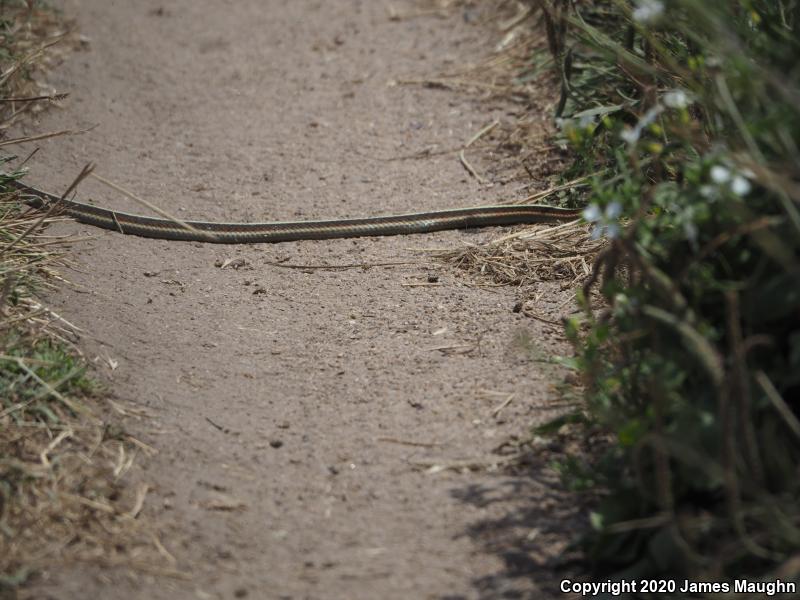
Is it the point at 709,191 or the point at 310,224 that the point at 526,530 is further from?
the point at 310,224

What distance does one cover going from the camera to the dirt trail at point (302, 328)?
10.0 feet

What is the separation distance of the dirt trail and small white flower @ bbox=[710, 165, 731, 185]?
0.93 meters

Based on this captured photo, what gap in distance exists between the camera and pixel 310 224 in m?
5.46

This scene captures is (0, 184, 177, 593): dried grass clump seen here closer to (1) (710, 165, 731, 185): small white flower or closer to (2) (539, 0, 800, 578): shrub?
(2) (539, 0, 800, 578): shrub

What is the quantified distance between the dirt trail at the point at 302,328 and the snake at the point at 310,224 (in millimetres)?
84

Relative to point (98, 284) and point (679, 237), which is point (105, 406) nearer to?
point (98, 284)

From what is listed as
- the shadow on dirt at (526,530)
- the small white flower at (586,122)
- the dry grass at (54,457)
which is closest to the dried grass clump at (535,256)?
the small white flower at (586,122)

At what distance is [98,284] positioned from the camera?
4.71 meters

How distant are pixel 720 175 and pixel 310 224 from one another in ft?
10.6

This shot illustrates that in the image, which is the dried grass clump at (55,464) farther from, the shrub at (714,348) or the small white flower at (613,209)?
the small white flower at (613,209)

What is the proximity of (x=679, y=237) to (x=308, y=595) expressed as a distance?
1.68 m

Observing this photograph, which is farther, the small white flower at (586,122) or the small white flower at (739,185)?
the small white flower at (586,122)

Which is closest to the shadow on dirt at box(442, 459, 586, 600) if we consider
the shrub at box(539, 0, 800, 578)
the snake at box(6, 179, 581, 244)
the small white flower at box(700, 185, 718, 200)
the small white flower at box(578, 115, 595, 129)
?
the shrub at box(539, 0, 800, 578)

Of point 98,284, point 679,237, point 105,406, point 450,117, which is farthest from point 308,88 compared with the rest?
point 679,237
